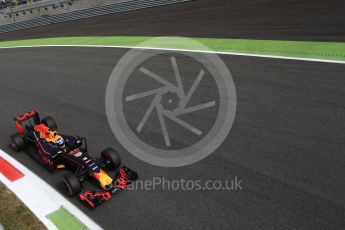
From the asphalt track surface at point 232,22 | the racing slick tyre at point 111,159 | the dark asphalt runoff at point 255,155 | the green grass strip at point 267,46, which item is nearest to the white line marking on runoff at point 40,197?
the dark asphalt runoff at point 255,155

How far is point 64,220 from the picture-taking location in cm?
560

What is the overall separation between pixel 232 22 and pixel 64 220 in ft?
49.8

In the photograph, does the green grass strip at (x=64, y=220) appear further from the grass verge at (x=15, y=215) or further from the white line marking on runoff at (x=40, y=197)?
the grass verge at (x=15, y=215)

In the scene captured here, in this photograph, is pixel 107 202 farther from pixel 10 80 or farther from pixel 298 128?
pixel 10 80

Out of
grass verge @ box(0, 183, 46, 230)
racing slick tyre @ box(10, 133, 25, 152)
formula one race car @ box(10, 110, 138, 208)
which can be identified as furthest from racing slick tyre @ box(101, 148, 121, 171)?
racing slick tyre @ box(10, 133, 25, 152)

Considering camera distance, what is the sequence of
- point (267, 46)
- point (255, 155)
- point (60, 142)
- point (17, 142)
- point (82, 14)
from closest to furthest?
point (255, 155) < point (60, 142) < point (17, 142) < point (267, 46) < point (82, 14)

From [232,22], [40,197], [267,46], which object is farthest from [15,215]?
[232,22]

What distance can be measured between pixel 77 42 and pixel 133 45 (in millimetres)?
4954

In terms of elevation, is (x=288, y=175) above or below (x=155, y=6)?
below

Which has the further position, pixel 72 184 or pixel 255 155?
pixel 255 155

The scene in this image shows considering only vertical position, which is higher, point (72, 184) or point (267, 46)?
point (267, 46)

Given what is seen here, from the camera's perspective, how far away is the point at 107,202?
19.8ft

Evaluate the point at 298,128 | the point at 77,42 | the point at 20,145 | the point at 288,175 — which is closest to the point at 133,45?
the point at 77,42

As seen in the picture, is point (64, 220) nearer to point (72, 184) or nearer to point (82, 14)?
point (72, 184)
